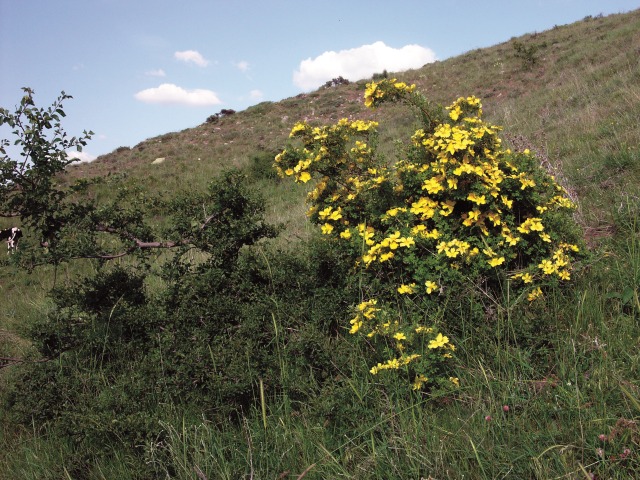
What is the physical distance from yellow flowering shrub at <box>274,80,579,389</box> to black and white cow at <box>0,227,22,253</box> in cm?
177

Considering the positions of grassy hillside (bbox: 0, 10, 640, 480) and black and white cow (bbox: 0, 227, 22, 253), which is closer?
grassy hillside (bbox: 0, 10, 640, 480)

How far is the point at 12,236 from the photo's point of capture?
299cm

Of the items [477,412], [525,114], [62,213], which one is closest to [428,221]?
[477,412]

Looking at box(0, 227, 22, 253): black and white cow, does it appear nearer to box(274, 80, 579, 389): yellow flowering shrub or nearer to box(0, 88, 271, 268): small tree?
box(0, 88, 271, 268): small tree

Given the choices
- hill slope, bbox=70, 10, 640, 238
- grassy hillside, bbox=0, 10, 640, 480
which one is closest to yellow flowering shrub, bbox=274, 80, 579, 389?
grassy hillside, bbox=0, 10, 640, 480

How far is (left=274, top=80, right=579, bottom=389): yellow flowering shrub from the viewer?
8.50ft

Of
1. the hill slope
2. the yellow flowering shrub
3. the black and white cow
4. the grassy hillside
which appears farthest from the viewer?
the hill slope

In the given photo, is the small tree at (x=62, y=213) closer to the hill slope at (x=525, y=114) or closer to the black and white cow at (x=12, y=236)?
the black and white cow at (x=12, y=236)

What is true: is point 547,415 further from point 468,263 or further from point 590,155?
point 590,155

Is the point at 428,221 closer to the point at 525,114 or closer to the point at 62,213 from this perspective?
the point at 62,213

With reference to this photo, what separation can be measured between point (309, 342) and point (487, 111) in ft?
39.0

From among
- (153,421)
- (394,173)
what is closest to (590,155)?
(394,173)

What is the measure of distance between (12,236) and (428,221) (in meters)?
2.67

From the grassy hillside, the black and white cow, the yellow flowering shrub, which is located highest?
the black and white cow
